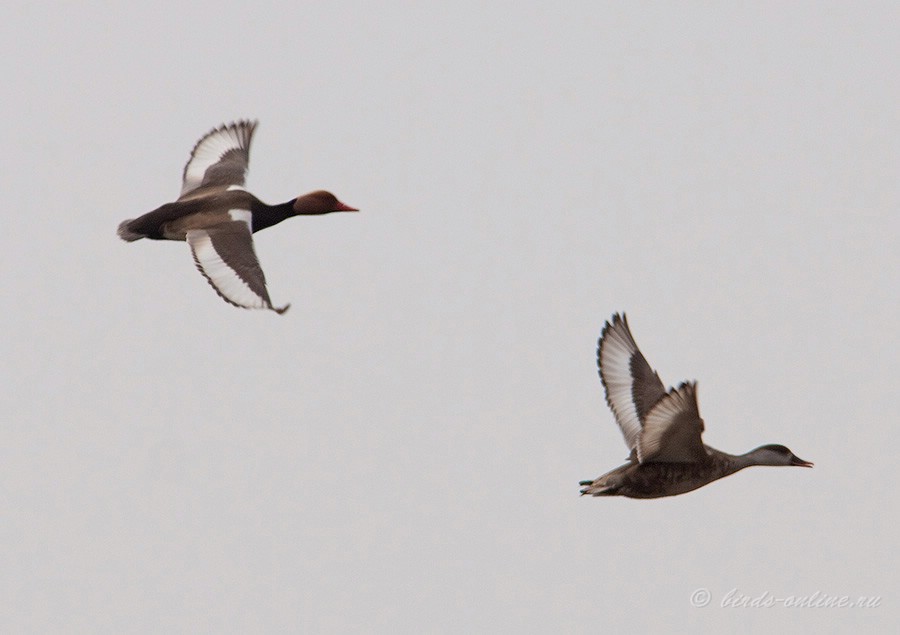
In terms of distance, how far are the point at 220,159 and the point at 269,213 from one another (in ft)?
5.40

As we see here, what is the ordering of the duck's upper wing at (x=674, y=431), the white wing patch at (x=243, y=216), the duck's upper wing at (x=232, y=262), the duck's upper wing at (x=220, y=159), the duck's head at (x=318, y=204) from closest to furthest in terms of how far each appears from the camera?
1. the duck's upper wing at (x=674, y=431)
2. the duck's upper wing at (x=232, y=262)
3. the white wing patch at (x=243, y=216)
4. the duck's head at (x=318, y=204)
5. the duck's upper wing at (x=220, y=159)

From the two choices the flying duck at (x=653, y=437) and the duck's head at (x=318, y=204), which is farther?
the duck's head at (x=318, y=204)

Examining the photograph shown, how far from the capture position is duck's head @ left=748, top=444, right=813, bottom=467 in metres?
12.9

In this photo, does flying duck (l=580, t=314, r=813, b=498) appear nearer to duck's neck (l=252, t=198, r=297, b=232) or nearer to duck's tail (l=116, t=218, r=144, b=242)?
duck's neck (l=252, t=198, r=297, b=232)

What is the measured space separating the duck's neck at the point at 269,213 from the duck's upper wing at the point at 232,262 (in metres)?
0.33

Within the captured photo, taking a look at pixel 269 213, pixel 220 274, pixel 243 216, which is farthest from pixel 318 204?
pixel 220 274

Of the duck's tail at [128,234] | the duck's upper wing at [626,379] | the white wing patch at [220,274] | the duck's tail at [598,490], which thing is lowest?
the duck's tail at [598,490]

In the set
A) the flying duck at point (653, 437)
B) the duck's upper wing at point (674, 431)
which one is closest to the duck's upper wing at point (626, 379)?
the flying duck at point (653, 437)

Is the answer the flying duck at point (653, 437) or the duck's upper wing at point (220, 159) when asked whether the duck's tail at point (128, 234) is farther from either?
the flying duck at point (653, 437)

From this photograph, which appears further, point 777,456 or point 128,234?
point 128,234

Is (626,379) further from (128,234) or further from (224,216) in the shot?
(128,234)

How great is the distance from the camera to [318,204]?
50.2 feet

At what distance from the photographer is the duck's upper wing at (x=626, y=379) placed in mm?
13109

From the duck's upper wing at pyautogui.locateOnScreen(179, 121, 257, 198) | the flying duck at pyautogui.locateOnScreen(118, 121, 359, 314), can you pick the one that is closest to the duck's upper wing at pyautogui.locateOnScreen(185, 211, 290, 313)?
the flying duck at pyautogui.locateOnScreen(118, 121, 359, 314)
